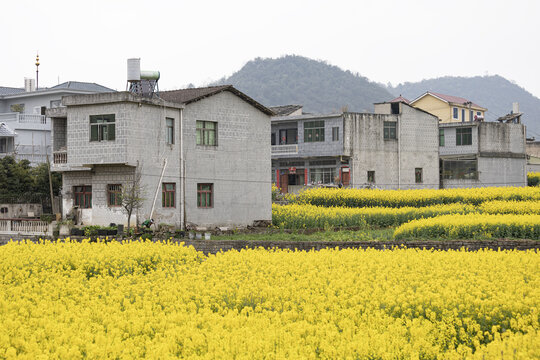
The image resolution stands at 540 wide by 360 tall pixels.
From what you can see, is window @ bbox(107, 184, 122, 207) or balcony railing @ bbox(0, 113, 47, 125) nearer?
window @ bbox(107, 184, 122, 207)

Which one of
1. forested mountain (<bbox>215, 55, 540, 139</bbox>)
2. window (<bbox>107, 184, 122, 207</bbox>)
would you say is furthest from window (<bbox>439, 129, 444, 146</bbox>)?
forested mountain (<bbox>215, 55, 540, 139</bbox>)

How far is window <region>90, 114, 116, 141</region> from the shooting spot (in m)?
30.0

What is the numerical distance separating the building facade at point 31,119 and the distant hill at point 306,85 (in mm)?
57635

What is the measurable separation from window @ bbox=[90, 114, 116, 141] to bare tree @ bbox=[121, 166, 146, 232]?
203cm

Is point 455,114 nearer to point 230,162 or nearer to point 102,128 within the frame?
point 230,162

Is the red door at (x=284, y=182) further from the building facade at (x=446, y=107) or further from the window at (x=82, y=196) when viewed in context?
the window at (x=82, y=196)

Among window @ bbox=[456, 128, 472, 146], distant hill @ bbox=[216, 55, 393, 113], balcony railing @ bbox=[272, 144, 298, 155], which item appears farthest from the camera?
distant hill @ bbox=[216, 55, 393, 113]

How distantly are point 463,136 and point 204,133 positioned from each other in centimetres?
2824

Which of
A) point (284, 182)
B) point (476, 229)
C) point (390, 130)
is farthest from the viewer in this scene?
point (284, 182)

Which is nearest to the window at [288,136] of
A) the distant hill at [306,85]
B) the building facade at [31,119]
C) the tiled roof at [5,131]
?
the building facade at [31,119]

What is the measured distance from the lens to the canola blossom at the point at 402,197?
4122 cm

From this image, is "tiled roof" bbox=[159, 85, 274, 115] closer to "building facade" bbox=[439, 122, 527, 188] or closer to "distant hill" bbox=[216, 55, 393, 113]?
"building facade" bbox=[439, 122, 527, 188]

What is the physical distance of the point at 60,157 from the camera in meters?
32.1

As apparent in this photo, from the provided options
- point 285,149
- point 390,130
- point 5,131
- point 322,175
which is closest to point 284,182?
point 285,149
